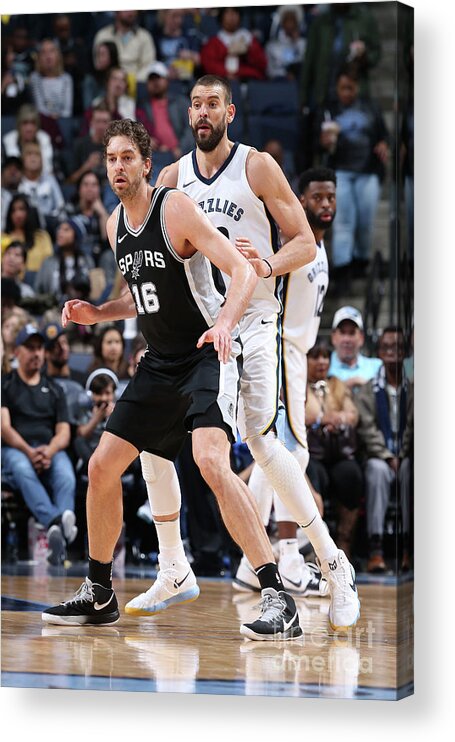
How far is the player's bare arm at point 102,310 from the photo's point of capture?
16.3 feet

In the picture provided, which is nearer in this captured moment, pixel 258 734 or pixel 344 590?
pixel 258 734

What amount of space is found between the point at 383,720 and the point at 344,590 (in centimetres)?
57

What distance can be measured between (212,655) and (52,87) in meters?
3.09

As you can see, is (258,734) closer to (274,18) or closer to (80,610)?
(80,610)

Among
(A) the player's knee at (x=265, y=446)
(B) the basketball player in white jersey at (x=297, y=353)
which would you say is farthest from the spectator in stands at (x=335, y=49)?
(A) the player's knee at (x=265, y=446)

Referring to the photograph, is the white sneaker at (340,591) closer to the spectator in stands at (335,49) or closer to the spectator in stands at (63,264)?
the spectator in stands at (335,49)

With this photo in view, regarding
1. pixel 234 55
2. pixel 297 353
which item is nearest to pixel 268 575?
pixel 297 353

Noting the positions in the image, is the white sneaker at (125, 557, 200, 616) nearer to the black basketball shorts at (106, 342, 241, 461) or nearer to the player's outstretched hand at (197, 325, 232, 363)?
the black basketball shorts at (106, 342, 241, 461)

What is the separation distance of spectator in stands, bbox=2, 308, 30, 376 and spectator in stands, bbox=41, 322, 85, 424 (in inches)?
4.5

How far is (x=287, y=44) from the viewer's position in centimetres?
607

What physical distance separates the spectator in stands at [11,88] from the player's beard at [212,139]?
156 cm

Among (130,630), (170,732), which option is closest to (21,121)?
(130,630)

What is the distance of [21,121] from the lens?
257 inches

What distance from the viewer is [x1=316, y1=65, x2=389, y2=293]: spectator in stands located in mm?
6000
